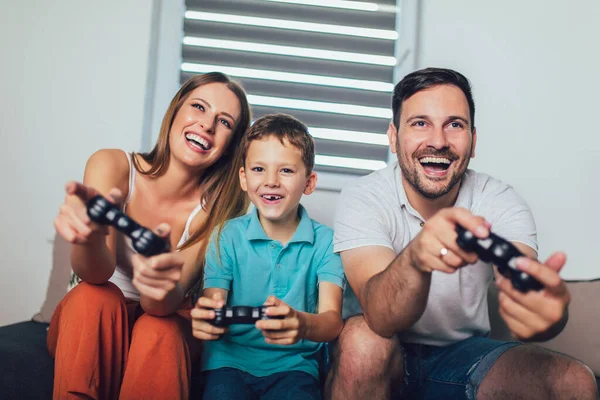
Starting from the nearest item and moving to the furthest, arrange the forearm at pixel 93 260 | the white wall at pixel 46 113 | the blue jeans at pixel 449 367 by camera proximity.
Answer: the forearm at pixel 93 260 → the blue jeans at pixel 449 367 → the white wall at pixel 46 113

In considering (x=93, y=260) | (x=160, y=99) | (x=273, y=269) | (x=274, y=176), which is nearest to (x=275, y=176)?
(x=274, y=176)

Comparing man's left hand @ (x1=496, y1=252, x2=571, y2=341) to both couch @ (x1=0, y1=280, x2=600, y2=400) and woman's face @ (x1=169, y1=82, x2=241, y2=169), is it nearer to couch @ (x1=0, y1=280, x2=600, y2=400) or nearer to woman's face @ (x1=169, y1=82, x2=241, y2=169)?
couch @ (x1=0, y1=280, x2=600, y2=400)

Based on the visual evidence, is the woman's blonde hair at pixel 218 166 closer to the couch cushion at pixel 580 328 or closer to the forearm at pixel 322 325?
the forearm at pixel 322 325

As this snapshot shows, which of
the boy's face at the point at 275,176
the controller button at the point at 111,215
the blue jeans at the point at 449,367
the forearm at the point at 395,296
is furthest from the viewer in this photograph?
the boy's face at the point at 275,176

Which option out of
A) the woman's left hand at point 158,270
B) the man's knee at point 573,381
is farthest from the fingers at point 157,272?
the man's knee at point 573,381

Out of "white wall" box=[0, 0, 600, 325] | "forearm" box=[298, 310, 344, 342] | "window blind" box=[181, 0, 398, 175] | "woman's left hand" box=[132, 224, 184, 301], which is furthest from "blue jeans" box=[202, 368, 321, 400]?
"window blind" box=[181, 0, 398, 175]

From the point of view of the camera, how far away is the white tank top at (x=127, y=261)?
1523 millimetres

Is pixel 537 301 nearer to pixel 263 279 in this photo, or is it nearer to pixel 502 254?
pixel 502 254

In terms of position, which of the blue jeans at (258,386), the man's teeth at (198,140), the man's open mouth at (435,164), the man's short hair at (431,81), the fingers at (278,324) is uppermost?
the man's short hair at (431,81)

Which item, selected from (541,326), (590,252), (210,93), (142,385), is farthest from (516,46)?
(142,385)

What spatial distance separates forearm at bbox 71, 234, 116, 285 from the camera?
3.85 ft

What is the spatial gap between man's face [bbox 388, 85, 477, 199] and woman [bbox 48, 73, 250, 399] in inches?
19.3

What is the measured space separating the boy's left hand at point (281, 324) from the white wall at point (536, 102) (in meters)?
1.38

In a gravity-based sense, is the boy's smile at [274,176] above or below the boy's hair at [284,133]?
below
